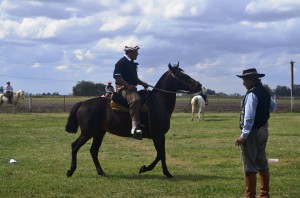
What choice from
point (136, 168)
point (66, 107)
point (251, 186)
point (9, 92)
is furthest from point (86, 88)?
point (251, 186)

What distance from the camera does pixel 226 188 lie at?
33.9ft

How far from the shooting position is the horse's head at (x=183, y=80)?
12.2m

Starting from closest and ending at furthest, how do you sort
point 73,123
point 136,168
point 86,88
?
point 73,123
point 136,168
point 86,88

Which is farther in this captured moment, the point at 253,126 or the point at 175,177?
the point at 175,177

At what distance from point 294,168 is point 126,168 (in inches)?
162

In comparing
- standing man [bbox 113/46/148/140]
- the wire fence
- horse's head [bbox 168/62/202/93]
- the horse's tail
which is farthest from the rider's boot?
the wire fence

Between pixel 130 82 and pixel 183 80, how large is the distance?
128 cm

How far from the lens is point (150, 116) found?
1204 cm

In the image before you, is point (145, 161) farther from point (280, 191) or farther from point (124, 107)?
point (280, 191)

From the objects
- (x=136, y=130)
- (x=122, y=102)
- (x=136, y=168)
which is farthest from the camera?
(x=136, y=168)

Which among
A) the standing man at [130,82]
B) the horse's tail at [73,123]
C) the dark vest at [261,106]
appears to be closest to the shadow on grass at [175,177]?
the standing man at [130,82]

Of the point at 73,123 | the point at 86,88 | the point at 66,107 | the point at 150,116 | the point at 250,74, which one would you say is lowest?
the point at 73,123

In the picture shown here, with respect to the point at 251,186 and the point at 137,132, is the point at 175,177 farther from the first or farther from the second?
the point at 251,186

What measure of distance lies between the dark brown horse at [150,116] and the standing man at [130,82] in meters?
0.31
